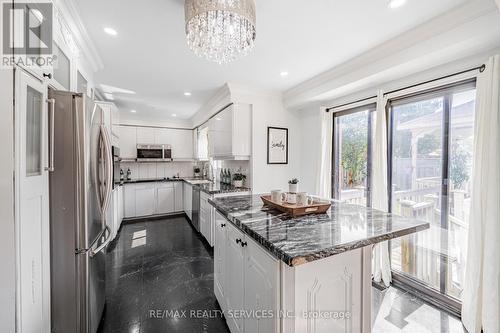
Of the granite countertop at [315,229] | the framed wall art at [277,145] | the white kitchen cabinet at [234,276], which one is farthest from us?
the framed wall art at [277,145]

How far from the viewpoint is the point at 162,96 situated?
3.74 m

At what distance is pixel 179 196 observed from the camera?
5.34 m

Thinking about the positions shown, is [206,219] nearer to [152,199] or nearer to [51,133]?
[152,199]

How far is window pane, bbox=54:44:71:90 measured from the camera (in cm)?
151

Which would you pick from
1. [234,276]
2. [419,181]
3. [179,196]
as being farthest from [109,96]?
[419,181]

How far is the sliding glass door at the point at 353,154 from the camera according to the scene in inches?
110

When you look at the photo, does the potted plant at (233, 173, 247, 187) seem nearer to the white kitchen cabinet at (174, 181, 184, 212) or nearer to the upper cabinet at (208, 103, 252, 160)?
the upper cabinet at (208, 103, 252, 160)

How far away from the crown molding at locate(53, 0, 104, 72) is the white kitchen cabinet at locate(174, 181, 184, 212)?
3286 mm

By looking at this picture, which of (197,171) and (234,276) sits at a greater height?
(197,171)

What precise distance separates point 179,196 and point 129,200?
1.13 metres

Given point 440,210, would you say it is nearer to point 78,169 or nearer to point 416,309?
point 416,309

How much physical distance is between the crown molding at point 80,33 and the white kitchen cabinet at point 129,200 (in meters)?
2.99

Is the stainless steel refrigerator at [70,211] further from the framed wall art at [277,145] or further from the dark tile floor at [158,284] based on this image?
Answer: the framed wall art at [277,145]

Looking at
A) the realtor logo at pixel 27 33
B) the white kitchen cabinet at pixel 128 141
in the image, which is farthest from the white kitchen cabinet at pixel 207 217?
the white kitchen cabinet at pixel 128 141
